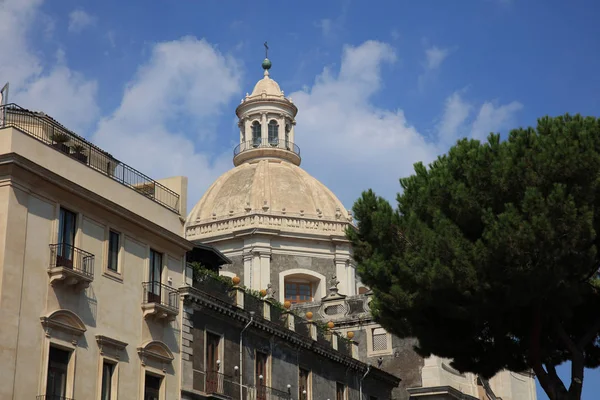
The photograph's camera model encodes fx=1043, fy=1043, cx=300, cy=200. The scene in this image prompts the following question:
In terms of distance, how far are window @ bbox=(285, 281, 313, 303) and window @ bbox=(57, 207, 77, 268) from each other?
31668 mm

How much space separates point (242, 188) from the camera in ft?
208

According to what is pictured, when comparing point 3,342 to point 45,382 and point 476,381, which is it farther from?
point 476,381

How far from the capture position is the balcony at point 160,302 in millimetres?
30844

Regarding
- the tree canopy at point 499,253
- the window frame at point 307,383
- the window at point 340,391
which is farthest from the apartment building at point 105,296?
the tree canopy at point 499,253

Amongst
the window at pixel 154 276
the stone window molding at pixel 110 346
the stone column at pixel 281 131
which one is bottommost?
the stone window molding at pixel 110 346

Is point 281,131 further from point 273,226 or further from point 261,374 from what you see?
point 261,374

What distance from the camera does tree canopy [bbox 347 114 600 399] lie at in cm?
2862

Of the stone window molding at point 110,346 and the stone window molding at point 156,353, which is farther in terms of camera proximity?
the stone window molding at point 156,353

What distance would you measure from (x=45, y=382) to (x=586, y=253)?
49.2 feet

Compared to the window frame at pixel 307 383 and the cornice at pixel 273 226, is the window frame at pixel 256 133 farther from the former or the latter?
the window frame at pixel 307 383

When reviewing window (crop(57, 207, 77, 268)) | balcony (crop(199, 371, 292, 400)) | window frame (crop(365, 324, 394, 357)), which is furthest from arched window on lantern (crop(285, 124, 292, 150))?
window (crop(57, 207, 77, 268))

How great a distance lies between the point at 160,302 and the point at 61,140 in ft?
19.0

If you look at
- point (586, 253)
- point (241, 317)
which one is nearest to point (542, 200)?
point (586, 253)

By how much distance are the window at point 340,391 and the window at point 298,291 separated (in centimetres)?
1690
